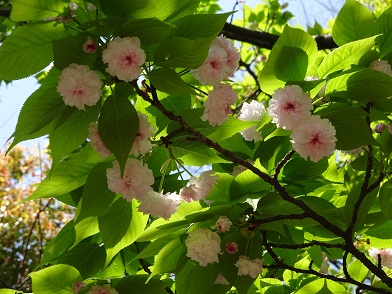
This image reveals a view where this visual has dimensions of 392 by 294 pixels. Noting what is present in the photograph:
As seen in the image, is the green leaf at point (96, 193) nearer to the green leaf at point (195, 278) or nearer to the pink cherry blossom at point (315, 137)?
the green leaf at point (195, 278)

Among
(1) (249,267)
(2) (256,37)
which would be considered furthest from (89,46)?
(2) (256,37)

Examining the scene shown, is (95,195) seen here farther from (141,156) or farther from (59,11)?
(59,11)

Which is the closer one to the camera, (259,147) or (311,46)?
(311,46)

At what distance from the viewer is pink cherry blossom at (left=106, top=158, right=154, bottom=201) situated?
42.0 inches

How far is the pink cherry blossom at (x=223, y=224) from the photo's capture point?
3.84ft

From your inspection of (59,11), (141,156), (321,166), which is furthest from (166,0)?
(321,166)

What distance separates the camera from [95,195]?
1145mm

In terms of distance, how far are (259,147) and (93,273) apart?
53cm

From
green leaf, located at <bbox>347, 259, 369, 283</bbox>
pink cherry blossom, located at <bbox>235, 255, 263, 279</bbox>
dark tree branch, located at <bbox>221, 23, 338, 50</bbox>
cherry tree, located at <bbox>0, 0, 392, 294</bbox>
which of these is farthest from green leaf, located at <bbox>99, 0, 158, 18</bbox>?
dark tree branch, located at <bbox>221, 23, 338, 50</bbox>

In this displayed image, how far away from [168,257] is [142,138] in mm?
329

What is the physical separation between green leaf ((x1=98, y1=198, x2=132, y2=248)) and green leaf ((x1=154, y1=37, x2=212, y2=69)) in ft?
1.15

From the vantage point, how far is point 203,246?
3.75ft

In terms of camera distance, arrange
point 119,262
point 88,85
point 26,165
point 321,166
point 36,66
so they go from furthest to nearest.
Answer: point 26,165
point 119,262
point 321,166
point 36,66
point 88,85

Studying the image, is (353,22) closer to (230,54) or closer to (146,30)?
(230,54)
